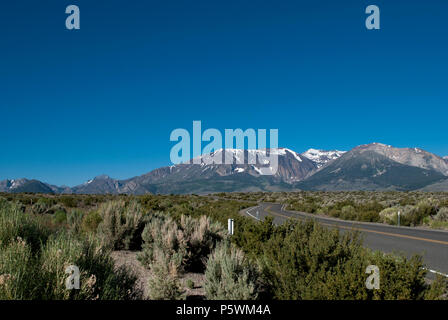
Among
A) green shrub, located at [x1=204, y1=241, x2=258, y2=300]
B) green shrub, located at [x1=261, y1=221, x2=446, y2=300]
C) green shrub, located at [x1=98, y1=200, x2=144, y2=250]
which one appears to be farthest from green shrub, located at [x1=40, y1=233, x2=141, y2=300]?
green shrub, located at [x1=98, y1=200, x2=144, y2=250]

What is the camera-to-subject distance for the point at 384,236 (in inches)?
630

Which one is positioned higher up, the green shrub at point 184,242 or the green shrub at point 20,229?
the green shrub at point 20,229

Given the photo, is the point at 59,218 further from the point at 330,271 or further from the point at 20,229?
the point at 330,271

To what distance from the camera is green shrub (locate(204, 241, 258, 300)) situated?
14.3ft

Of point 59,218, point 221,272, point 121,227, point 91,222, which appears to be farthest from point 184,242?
point 59,218

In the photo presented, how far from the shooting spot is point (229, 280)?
15.0 ft

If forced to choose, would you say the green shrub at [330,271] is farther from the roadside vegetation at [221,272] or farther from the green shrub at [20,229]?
the green shrub at [20,229]

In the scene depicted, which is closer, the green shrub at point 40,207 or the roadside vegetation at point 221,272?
the roadside vegetation at point 221,272

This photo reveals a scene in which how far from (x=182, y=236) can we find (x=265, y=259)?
116 inches

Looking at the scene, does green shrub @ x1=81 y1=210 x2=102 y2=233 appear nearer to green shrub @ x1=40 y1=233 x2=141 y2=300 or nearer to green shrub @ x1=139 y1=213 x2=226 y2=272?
green shrub @ x1=139 y1=213 x2=226 y2=272

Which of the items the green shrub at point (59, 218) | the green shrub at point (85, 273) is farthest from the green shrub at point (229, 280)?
the green shrub at point (59, 218)

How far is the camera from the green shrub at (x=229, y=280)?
172 inches
